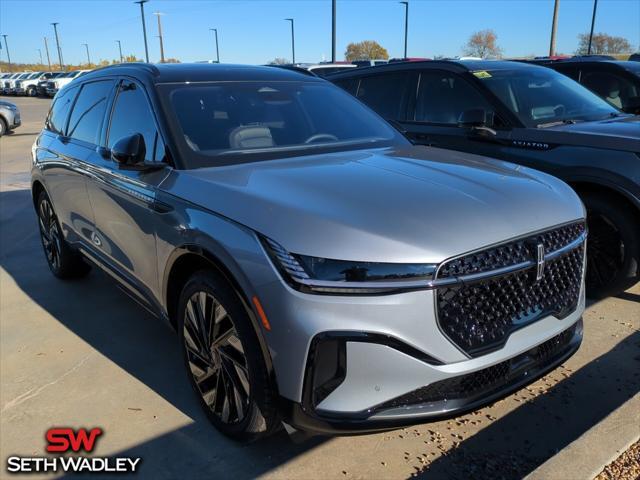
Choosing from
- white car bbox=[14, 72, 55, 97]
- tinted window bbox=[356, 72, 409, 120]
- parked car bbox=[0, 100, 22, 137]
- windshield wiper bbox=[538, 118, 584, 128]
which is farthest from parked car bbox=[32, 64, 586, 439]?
white car bbox=[14, 72, 55, 97]

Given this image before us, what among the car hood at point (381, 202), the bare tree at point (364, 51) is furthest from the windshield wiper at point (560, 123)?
the bare tree at point (364, 51)

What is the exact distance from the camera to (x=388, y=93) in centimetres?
583

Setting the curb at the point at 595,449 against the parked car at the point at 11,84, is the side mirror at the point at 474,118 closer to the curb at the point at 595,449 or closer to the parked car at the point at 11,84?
the curb at the point at 595,449

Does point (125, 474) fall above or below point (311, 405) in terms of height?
below

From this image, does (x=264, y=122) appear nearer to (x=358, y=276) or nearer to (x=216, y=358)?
(x=216, y=358)

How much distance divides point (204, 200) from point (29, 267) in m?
3.94

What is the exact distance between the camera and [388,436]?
2.81 m

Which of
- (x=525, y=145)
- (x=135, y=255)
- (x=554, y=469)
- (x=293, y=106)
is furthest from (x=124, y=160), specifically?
(x=525, y=145)

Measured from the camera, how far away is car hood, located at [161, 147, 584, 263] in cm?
213

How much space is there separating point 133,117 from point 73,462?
1982 millimetres

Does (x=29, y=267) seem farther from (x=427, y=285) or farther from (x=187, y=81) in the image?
(x=427, y=285)

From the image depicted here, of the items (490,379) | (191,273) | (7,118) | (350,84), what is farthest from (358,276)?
(7,118)

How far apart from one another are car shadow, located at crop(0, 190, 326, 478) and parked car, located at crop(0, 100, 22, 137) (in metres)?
13.5

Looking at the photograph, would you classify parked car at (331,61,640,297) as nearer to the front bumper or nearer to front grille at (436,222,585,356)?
front grille at (436,222,585,356)
